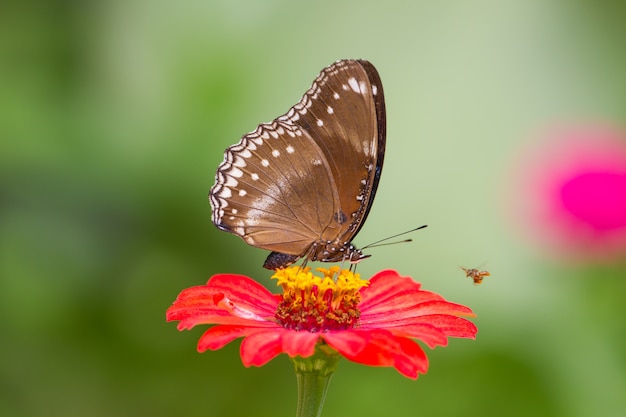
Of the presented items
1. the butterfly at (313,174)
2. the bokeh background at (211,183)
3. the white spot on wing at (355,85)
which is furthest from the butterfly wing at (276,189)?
the bokeh background at (211,183)

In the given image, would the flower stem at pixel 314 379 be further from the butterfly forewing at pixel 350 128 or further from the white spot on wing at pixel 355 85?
the white spot on wing at pixel 355 85

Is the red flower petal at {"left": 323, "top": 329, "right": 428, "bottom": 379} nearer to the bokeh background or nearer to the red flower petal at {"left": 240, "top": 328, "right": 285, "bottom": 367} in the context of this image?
the red flower petal at {"left": 240, "top": 328, "right": 285, "bottom": 367}

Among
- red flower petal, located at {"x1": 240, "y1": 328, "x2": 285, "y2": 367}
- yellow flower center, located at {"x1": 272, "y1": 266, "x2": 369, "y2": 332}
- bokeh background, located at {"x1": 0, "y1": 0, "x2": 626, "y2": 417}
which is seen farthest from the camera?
bokeh background, located at {"x1": 0, "y1": 0, "x2": 626, "y2": 417}

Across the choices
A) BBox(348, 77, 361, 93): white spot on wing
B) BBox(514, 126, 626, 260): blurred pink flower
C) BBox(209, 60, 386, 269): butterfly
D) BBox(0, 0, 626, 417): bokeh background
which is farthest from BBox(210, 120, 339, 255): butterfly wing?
BBox(514, 126, 626, 260): blurred pink flower

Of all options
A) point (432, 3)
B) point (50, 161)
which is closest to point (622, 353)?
point (432, 3)

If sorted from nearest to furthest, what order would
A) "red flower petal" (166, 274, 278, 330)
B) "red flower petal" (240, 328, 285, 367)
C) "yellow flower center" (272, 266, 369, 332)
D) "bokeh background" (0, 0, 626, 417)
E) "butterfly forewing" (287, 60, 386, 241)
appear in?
"red flower petal" (240, 328, 285, 367)
"red flower petal" (166, 274, 278, 330)
"yellow flower center" (272, 266, 369, 332)
"butterfly forewing" (287, 60, 386, 241)
"bokeh background" (0, 0, 626, 417)

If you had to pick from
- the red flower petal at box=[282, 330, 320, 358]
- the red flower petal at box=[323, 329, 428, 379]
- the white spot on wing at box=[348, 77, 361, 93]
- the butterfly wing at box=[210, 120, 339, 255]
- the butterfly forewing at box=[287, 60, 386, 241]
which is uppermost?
the white spot on wing at box=[348, 77, 361, 93]

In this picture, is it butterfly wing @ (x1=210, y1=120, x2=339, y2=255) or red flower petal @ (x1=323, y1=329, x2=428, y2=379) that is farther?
butterfly wing @ (x1=210, y1=120, x2=339, y2=255)
